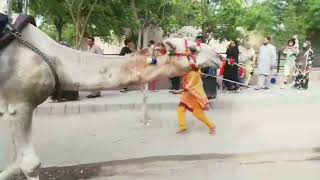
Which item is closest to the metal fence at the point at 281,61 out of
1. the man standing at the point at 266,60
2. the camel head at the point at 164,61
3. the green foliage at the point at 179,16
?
the green foliage at the point at 179,16

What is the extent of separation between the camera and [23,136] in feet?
15.9

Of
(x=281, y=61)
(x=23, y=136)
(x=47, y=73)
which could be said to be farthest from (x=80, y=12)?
(x=23, y=136)

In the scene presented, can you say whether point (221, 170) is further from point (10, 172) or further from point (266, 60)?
point (266, 60)

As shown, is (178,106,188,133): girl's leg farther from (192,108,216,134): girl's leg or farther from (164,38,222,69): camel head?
(164,38,222,69): camel head

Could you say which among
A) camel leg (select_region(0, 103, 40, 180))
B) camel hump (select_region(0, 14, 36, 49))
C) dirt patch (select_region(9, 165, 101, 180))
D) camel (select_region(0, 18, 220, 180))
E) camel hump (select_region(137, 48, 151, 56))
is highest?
camel hump (select_region(0, 14, 36, 49))

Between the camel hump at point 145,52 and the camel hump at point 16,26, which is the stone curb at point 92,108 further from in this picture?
the camel hump at point 145,52

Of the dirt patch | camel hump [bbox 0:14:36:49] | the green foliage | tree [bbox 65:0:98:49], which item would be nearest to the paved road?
the dirt patch

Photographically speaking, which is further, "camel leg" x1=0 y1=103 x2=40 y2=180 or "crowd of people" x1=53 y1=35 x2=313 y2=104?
"crowd of people" x1=53 y1=35 x2=313 y2=104

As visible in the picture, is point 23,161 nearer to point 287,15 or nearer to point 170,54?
point 170,54

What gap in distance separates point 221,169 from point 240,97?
7.64 metres

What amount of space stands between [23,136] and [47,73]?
0.59 meters

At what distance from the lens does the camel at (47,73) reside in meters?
4.84

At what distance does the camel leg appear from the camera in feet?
15.8

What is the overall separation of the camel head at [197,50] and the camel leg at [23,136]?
1.40 meters
